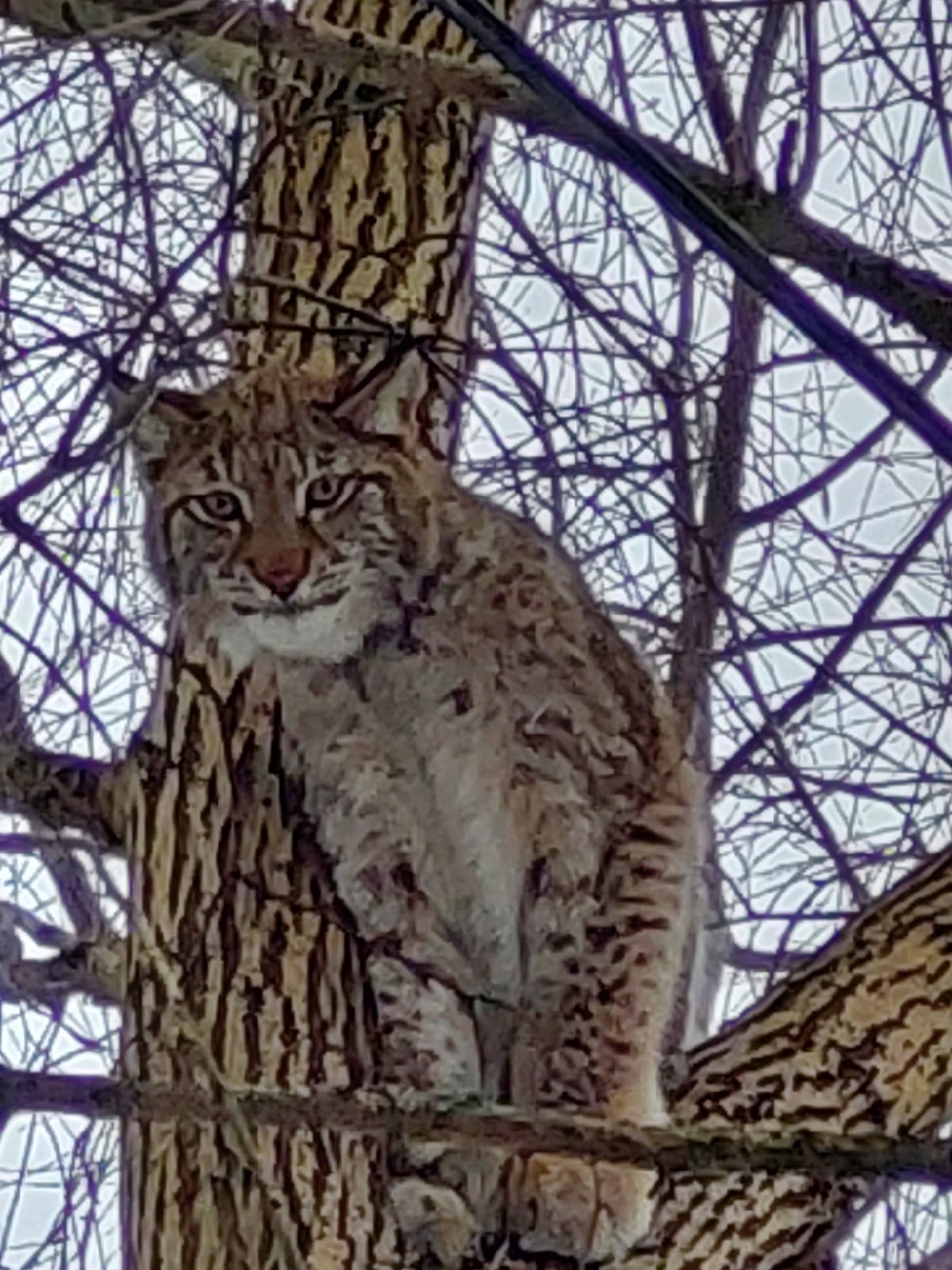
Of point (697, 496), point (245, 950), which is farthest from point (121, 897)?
point (697, 496)

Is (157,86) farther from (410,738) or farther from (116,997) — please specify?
(116,997)

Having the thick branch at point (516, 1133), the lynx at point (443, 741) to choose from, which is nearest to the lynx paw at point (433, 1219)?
the lynx at point (443, 741)

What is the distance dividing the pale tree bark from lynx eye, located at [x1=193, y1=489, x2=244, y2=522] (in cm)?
16

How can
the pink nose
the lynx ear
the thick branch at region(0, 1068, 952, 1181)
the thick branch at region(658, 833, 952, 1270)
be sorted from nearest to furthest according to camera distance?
1. the thick branch at region(0, 1068, 952, 1181)
2. the thick branch at region(658, 833, 952, 1270)
3. the pink nose
4. the lynx ear

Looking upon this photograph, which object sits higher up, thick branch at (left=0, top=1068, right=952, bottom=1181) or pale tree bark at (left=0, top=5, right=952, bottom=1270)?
pale tree bark at (left=0, top=5, right=952, bottom=1270)

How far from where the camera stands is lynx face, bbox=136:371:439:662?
131 inches

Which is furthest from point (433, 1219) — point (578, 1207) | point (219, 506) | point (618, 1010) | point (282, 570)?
point (219, 506)

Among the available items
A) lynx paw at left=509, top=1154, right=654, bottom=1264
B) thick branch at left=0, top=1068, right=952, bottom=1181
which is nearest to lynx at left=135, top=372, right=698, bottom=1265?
lynx paw at left=509, top=1154, right=654, bottom=1264

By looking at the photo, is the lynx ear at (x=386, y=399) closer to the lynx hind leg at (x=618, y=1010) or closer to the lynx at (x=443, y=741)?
the lynx at (x=443, y=741)

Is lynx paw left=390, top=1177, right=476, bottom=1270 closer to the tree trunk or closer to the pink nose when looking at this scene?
the tree trunk

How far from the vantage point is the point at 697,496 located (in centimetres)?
413

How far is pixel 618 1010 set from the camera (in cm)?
339

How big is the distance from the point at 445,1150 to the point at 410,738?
506mm

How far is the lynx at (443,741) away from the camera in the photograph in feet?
11.1
